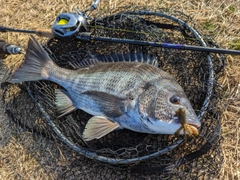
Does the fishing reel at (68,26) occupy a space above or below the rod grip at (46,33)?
above

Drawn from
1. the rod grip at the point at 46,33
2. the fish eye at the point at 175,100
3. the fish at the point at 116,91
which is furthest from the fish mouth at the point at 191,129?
the rod grip at the point at 46,33

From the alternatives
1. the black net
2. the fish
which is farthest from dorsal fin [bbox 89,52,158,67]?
the black net

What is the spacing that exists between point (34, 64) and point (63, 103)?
0.50 m

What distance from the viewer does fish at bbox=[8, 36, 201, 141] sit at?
2305 mm

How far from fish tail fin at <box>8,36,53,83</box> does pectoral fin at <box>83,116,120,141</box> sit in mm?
738

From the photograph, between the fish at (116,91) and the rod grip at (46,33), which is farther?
the rod grip at (46,33)

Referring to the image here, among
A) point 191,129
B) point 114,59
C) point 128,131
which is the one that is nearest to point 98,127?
point 128,131

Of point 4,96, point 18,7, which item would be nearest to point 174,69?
point 4,96

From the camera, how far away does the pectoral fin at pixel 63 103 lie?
2910mm

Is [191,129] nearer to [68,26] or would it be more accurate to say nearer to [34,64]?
[68,26]

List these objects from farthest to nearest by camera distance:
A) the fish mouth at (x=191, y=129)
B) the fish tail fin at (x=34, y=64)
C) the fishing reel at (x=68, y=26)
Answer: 1. the fish tail fin at (x=34, y=64)
2. the fishing reel at (x=68, y=26)
3. the fish mouth at (x=191, y=129)

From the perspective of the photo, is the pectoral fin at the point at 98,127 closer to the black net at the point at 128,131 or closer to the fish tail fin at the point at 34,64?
the black net at the point at 128,131

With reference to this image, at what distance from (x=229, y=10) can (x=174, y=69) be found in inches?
36.4

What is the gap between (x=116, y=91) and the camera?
2580 mm
